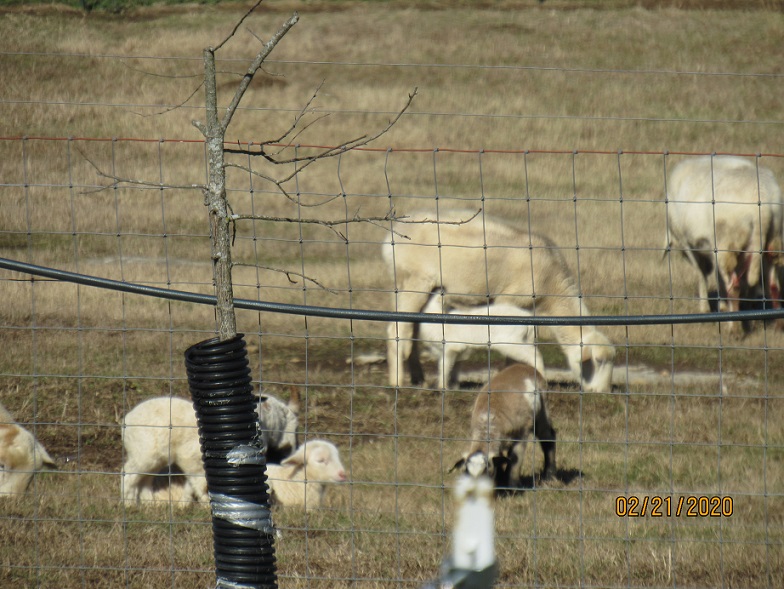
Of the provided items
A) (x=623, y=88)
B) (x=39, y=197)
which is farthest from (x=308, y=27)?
(x=39, y=197)

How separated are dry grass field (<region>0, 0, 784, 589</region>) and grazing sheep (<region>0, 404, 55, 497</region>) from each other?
13cm

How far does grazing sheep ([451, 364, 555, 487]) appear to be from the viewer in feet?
21.7

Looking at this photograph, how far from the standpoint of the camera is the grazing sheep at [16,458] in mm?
5785

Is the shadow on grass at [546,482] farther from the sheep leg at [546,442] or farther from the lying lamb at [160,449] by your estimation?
the lying lamb at [160,449]

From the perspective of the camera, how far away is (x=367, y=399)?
8.89 metres

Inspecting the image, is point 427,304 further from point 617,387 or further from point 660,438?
point 660,438

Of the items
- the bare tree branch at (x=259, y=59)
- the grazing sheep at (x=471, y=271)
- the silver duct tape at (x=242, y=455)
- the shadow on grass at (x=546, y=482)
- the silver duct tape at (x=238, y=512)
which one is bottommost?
the shadow on grass at (x=546, y=482)

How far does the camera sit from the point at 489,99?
81.6 feet

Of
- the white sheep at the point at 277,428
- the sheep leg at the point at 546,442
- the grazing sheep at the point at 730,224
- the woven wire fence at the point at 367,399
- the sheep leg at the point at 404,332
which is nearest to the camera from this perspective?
the woven wire fence at the point at 367,399

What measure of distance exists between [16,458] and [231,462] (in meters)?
3.32

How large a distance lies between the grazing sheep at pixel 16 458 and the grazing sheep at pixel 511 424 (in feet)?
8.57

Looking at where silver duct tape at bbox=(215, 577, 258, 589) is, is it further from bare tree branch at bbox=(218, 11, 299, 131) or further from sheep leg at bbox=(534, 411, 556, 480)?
sheep leg at bbox=(534, 411, 556, 480)
